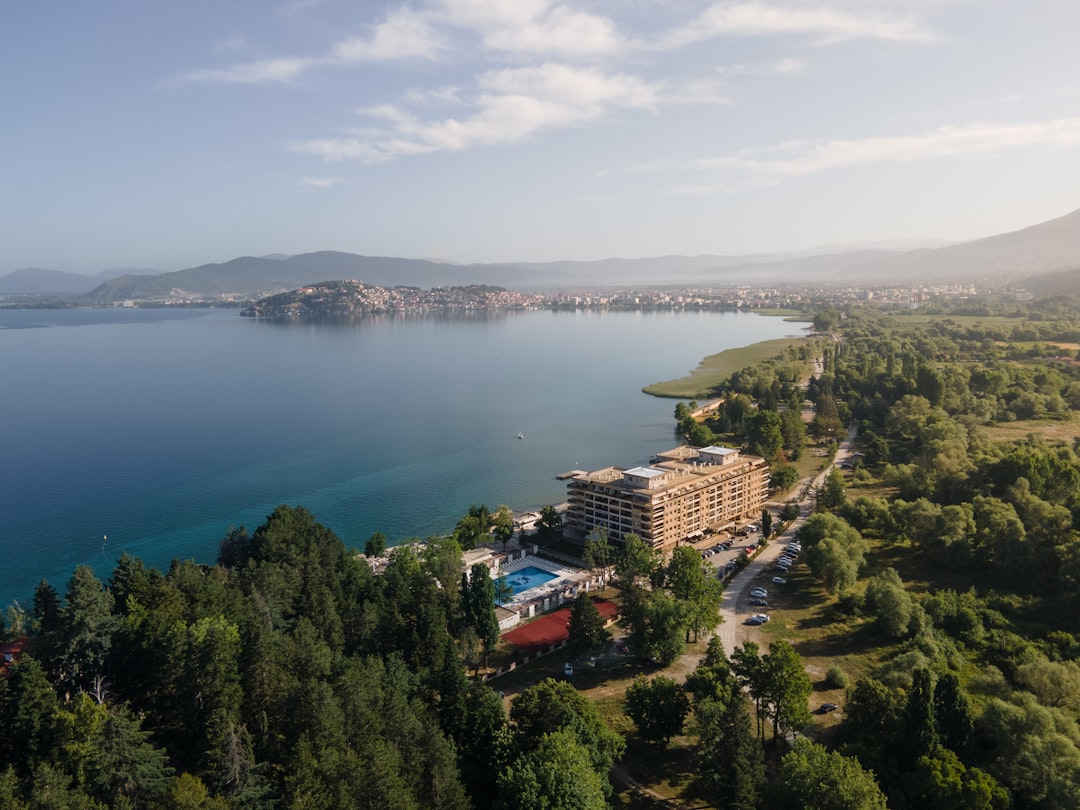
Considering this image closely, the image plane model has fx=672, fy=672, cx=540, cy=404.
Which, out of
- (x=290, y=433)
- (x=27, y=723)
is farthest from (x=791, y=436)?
(x=27, y=723)

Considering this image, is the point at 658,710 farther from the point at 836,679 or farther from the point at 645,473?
the point at 645,473

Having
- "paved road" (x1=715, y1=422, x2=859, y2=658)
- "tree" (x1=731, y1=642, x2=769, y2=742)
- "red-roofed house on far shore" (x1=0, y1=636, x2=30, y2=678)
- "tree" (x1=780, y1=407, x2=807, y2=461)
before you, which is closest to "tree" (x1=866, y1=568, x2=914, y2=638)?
"paved road" (x1=715, y1=422, x2=859, y2=658)

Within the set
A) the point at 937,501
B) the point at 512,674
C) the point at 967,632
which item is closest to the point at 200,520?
the point at 512,674

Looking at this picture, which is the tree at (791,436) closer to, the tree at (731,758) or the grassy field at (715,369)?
the grassy field at (715,369)

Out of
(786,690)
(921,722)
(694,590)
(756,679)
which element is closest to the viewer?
(921,722)

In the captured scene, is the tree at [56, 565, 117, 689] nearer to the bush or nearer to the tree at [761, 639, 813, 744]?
the tree at [761, 639, 813, 744]
